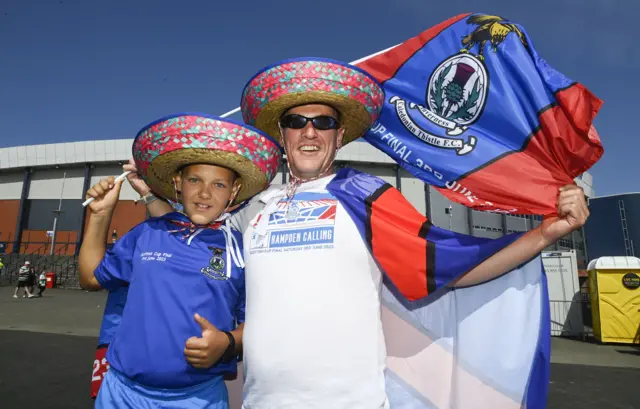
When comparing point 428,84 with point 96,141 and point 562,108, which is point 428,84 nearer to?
point 562,108

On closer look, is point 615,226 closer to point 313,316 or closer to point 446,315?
point 446,315

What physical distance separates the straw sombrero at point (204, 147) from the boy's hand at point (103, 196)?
0.78ft

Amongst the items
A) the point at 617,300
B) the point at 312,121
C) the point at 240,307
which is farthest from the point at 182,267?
the point at 617,300

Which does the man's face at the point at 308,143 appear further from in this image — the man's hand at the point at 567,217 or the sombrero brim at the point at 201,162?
the man's hand at the point at 567,217

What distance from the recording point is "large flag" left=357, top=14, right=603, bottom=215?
2064 millimetres

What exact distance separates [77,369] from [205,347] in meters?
6.21

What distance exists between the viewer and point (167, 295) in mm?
1844

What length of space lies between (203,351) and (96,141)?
31.7 m

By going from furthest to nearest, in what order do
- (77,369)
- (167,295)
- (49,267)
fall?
1. (49,267)
2. (77,369)
3. (167,295)

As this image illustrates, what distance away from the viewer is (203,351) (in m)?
1.73

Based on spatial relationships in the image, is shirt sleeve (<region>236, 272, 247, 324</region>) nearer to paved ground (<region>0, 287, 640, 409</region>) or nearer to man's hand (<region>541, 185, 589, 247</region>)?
man's hand (<region>541, 185, 589, 247</region>)

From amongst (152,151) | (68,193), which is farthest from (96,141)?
(152,151)

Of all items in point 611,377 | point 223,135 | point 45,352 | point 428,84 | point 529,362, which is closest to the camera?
point 529,362

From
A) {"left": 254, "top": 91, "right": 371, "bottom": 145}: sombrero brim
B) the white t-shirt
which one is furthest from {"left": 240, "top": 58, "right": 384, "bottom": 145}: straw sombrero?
the white t-shirt
